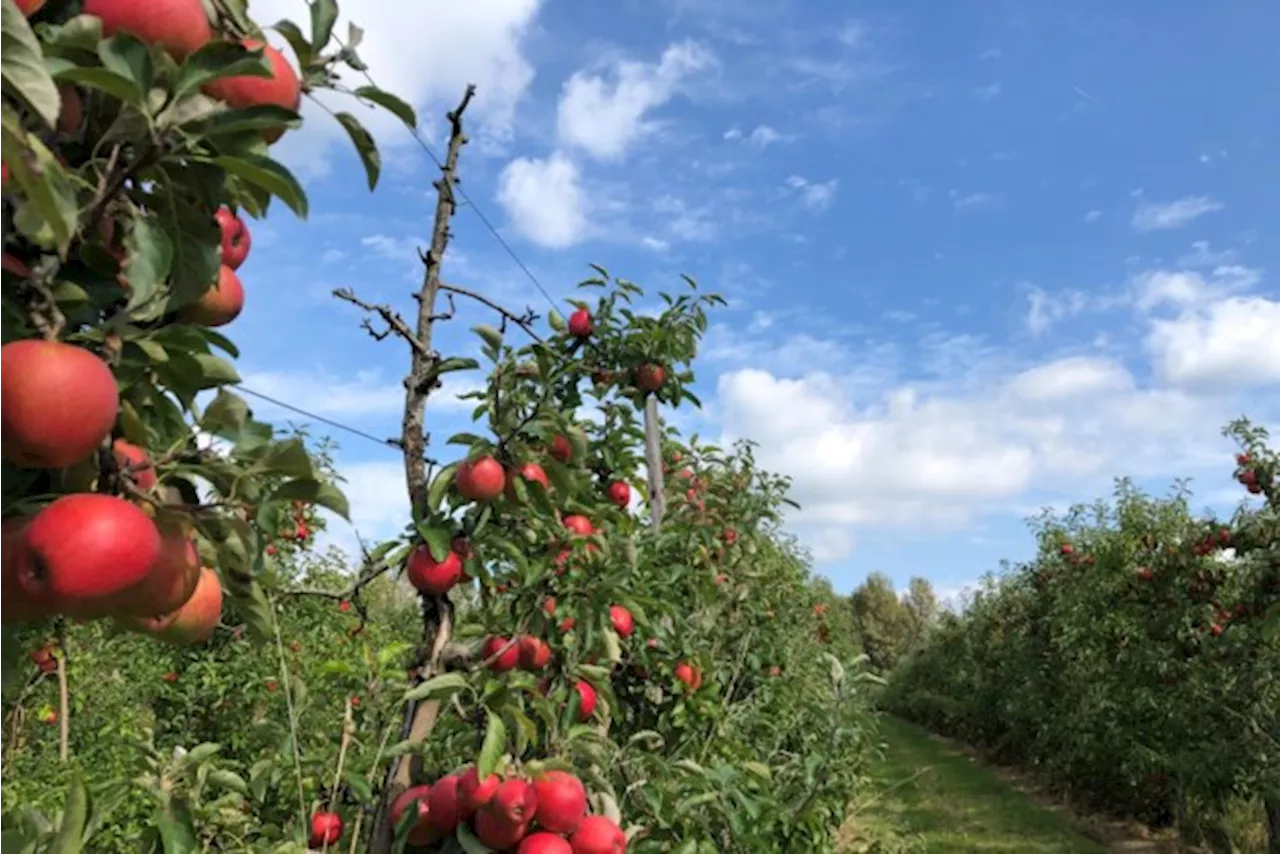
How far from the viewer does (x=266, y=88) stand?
940 mm

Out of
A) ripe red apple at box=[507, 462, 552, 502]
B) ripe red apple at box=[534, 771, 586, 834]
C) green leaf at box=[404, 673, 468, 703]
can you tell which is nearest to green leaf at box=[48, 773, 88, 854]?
green leaf at box=[404, 673, 468, 703]

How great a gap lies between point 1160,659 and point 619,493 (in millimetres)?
6686

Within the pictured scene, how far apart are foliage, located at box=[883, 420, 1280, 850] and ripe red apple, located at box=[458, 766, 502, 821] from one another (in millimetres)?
4257

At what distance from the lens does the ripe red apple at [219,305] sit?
100 centimetres

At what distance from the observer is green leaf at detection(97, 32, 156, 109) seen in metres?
0.79

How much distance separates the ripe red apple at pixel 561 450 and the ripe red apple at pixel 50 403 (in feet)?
6.09

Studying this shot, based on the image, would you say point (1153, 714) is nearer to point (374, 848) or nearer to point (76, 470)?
point (374, 848)

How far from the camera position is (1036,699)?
12.3 m

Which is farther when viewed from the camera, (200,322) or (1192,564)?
(1192,564)

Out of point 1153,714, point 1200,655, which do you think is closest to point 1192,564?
point 1200,655

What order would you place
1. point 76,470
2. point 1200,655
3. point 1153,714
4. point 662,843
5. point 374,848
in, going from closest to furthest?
point 76,470
point 374,848
point 662,843
point 1200,655
point 1153,714

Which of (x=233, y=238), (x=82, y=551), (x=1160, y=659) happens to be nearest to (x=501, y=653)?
(x=233, y=238)

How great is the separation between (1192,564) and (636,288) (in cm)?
674

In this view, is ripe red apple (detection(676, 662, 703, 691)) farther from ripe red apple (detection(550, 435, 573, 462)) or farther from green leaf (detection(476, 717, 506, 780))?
green leaf (detection(476, 717, 506, 780))
